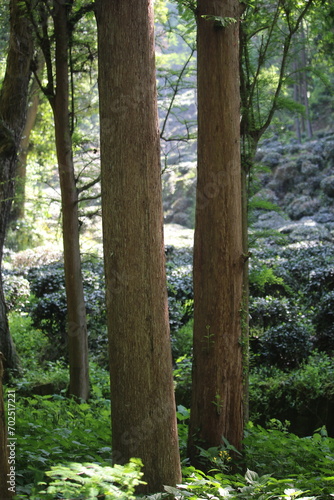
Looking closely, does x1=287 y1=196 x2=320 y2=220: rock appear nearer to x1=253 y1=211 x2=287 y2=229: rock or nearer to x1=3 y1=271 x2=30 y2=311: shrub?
x1=253 y1=211 x2=287 y2=229: rock

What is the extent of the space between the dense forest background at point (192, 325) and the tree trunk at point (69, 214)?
0.11 meters

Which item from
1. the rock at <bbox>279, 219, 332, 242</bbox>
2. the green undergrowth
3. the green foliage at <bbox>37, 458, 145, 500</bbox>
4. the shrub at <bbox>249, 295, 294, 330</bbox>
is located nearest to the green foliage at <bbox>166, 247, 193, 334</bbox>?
the shrub at <bbox>249, 295, 294, 330</bbox>

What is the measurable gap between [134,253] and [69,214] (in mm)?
3507

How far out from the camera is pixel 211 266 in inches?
159

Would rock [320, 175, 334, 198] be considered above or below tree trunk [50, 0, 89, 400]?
above

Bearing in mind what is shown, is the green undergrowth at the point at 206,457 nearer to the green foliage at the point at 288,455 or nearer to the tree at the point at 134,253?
the green foliage at the point at 288,455

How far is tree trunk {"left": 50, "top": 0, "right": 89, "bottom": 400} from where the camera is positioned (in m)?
6.34

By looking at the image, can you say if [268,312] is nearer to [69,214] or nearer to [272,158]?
[69,214]

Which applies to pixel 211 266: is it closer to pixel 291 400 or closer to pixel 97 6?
pixel 97 6

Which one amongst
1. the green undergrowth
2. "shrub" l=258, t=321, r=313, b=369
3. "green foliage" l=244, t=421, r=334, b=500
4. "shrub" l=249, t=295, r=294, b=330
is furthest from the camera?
"shrub" l=249, t=295, r=294, b=330

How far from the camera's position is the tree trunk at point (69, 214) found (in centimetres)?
634

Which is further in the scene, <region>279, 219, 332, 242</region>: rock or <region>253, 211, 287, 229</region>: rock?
<region>253, 211, 287, 229</region>: rock

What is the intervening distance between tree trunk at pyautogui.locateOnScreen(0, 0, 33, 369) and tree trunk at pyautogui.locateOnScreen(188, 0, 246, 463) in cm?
368

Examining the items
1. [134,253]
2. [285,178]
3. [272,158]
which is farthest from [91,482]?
[272,158]
